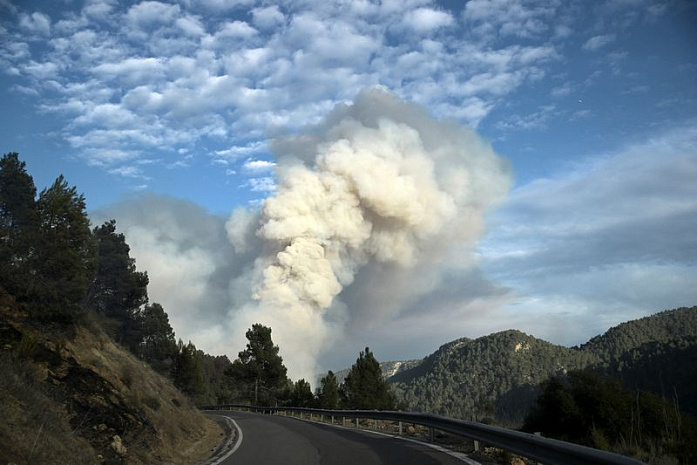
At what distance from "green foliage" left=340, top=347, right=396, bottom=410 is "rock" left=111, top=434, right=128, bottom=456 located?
41247mm

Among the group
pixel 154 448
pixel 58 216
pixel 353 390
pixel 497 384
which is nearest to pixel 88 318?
pixel 58 216

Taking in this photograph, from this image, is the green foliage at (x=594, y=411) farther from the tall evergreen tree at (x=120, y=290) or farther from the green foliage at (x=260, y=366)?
the green foliage at (x=260, y=366)

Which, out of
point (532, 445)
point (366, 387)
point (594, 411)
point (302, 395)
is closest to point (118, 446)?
point (532, 445)

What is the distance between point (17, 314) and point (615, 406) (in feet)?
59.9

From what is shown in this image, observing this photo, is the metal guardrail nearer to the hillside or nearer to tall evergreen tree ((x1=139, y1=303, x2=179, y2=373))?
the hillside

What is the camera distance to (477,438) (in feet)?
33.0

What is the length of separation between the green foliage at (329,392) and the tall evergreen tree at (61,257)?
3720cm

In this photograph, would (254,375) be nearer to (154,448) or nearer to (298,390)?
(298,390)

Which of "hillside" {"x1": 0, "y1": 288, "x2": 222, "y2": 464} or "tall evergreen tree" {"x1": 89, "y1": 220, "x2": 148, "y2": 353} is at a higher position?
"tall evergreen tree" {"x1": 89, "y1": 220, "x2": 148, "y2": 353}

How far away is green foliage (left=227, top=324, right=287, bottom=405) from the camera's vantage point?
59.9 m

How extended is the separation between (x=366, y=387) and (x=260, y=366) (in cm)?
1449

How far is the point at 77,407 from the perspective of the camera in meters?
11.2

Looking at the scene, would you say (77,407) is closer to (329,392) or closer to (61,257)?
(61,257)

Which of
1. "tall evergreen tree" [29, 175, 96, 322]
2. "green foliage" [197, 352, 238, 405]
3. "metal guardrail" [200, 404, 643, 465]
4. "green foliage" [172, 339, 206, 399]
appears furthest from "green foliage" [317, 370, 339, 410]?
"metal guardrail" [200, 404, 643, 465]
